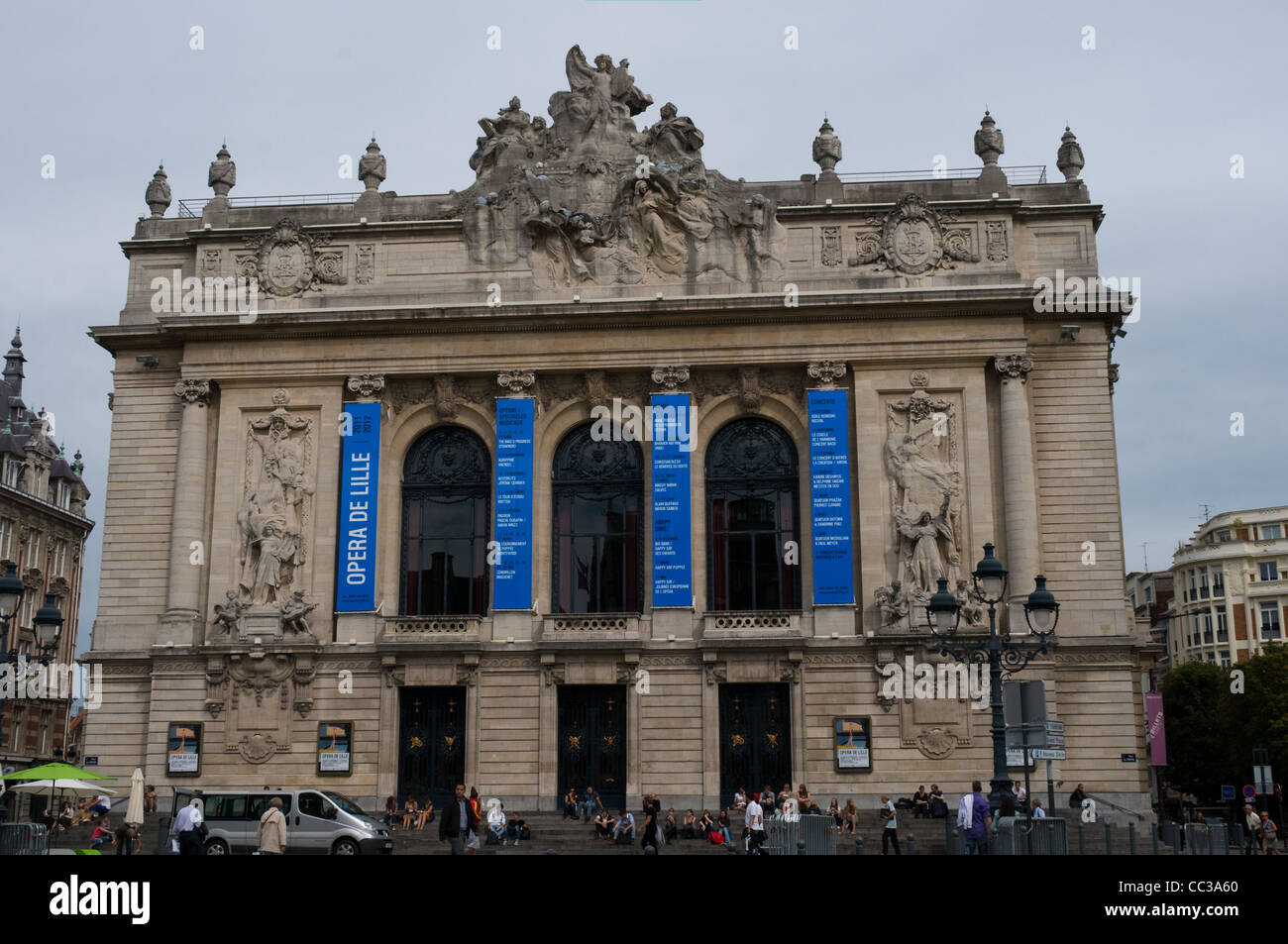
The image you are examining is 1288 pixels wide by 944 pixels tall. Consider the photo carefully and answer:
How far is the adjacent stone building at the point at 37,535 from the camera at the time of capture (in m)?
66.4

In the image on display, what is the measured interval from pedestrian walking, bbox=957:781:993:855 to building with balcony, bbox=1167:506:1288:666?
59.5 metres

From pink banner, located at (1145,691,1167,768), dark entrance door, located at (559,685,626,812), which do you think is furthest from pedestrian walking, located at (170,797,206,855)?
pink banner, located at (1145,691,1167,768)

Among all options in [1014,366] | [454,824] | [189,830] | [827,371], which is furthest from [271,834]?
[1014,366]

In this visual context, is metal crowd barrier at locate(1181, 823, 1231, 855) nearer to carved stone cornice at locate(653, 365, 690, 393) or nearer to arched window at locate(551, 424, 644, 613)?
arched window at locate(551, 424, 644, 613)

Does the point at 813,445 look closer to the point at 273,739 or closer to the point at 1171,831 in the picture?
the point at 1171,831

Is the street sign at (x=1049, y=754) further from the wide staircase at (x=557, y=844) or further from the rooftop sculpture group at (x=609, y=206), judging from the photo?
the rooftop sculpture group at (x=609, y=206)

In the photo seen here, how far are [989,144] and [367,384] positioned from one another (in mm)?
19820

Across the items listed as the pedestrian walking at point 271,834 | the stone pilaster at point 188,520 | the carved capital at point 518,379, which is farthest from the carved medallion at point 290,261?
the pedestrian walking at point 271,834

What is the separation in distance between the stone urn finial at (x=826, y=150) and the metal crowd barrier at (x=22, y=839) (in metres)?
27.8

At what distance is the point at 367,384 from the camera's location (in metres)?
39.3

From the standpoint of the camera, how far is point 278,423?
1558 inches

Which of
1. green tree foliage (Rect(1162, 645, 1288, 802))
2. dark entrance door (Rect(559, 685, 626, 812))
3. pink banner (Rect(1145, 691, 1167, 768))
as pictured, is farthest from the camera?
green tree foliage (Rect(1162, 645, 1288, 802))

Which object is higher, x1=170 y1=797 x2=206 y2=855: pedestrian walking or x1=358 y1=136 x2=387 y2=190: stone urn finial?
x1=358 y1=136 x2=387 y2=190: stone urn finial

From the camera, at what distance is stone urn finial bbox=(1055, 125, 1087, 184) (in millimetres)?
40125
